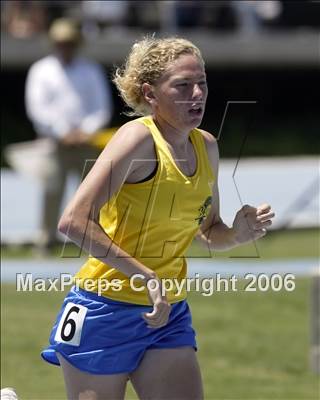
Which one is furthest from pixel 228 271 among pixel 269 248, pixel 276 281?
pixel 269 248

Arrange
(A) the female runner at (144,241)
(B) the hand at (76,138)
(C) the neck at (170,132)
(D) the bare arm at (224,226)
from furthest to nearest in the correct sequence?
(B) the hand at (76,138)
(D) the bare arm at (224,226)
(C) the neck at (170,132)
(A) the female runner at (144,241)

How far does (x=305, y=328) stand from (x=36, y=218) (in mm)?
A: 5543

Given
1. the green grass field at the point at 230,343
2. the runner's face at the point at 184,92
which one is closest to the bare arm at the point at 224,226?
the runner's face at the point at 184,92

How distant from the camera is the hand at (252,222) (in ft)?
16.1

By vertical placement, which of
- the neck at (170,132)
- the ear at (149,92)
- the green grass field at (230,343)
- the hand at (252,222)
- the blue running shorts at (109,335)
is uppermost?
the ear at (149,92)

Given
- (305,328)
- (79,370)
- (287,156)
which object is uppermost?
(79,370)

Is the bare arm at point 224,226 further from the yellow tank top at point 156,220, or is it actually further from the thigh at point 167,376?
the thigh at point 167,376

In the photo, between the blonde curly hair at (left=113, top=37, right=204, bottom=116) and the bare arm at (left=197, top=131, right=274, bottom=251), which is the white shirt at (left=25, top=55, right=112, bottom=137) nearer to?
the bare arm at (left=197, top=131, right=274, bottom=251)

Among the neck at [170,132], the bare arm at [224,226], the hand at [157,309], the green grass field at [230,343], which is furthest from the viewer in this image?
the green grass field at [230,343]

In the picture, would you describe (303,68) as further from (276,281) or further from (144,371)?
(144,371)

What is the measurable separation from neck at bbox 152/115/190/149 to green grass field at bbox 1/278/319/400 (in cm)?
288

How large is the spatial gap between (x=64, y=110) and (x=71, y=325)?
8.06 meters

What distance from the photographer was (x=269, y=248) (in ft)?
41.3

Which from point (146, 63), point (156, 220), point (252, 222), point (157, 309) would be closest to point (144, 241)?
point (156, 220)
